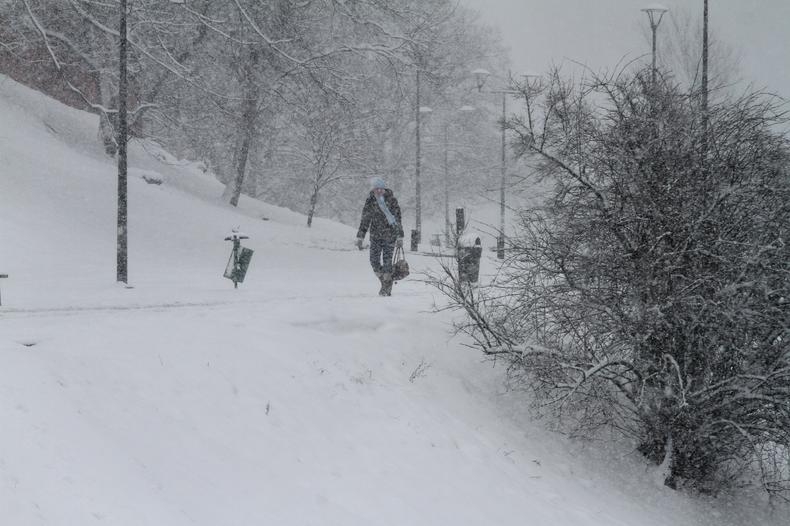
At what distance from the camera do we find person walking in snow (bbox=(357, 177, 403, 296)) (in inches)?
479

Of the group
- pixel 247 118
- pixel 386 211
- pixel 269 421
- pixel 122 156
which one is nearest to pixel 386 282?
pixel 386 211

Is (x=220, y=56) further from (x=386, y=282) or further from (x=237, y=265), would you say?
(x=386, y=282)

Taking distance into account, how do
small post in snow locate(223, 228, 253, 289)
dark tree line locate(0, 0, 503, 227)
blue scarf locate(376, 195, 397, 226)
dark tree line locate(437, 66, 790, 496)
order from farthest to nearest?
dark tree line locate(0, 0, 503, 227)
small post in snow locate(223, 228, 253, 289)
blue scarf locate(376, 195, 397, 226)
dark tree line locate(437, 66, 790, 496)

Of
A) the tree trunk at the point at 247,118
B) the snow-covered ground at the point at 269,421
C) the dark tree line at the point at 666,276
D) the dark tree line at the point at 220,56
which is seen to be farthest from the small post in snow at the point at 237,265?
the tree trunk at the point at 247,118

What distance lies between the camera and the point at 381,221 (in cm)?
1223

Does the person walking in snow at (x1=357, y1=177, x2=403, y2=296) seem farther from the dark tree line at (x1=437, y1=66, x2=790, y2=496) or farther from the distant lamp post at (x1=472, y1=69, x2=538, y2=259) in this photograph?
the dark tree line at (x1=437, y1=66, x2=790, y2=496)

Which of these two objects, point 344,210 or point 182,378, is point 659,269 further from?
point 344,210

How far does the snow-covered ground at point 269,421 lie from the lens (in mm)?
5555

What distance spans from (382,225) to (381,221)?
0.07m

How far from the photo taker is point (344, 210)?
4638cm

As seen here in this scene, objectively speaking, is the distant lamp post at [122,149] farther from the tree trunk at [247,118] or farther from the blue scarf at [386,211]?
the tree trunk at [247,118]

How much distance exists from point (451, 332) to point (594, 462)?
2394 mm

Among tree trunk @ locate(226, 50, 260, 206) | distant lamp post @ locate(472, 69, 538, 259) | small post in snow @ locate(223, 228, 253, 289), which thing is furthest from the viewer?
tree trunk @ locate(226, 50, 260, 206)

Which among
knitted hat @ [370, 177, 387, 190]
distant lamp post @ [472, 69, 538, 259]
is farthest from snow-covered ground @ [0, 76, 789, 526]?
knitted hat @ [370, 177, 387, 190]
